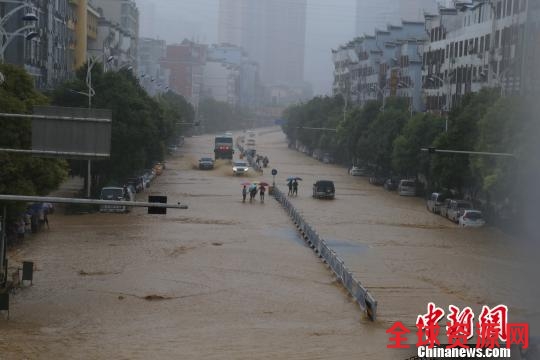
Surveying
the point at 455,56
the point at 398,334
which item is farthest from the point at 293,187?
the point at 398,334

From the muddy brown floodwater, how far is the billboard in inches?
178

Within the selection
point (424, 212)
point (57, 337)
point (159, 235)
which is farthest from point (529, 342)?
point (424, 212)

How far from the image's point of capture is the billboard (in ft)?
82.9

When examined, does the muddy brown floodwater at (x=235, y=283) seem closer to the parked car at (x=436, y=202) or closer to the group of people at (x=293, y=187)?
the parked car at (x=436, y=202)

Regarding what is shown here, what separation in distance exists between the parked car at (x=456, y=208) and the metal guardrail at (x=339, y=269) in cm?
840

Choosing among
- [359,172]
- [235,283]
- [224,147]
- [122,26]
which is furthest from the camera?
[122,26]

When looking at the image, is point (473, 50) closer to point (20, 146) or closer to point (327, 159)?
point (327, 159)

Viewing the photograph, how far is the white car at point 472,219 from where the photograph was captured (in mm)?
53375

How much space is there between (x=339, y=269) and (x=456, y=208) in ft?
72.8

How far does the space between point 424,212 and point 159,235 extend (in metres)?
19.9

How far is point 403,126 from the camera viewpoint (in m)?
84.1

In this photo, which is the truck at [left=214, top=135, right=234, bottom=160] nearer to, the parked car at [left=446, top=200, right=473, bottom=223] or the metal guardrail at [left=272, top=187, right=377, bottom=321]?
the metal guardrail at [left=272, top=187, right=377, bottom=321]

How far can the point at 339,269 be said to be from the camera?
3581 cm

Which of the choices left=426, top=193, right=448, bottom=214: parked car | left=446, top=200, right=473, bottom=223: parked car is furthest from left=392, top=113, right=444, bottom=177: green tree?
left=446, top=200, right=473, bottom=223: parked car
